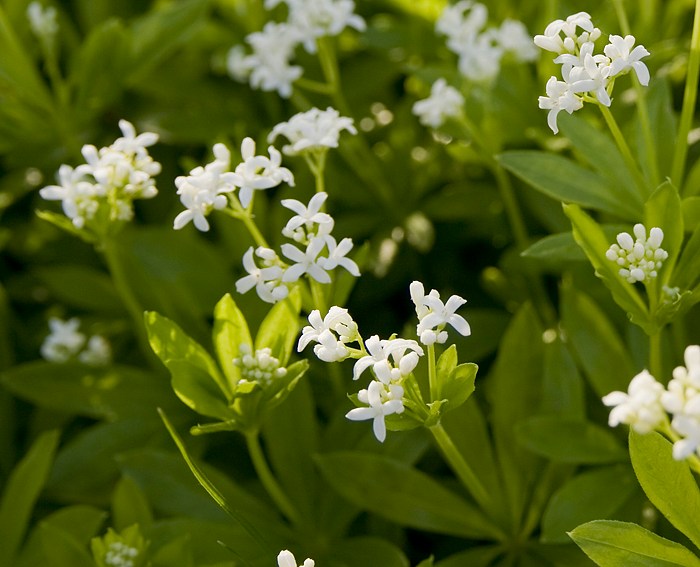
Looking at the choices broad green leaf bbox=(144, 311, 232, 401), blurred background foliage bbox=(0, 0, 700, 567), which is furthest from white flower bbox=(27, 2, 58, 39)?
broad green leaf bbox=(144, 311, 232, 401)

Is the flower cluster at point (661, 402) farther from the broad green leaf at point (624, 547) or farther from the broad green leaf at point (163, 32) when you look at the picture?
the broad green leaf at point (163, 32)

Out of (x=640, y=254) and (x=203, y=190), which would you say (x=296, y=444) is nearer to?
(x=203, y=190)

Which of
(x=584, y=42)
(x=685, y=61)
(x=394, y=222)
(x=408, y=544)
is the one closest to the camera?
(x=584, y=42)

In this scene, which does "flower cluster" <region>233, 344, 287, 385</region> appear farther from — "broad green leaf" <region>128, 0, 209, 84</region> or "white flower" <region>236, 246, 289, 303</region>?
"broad green leaf" <region>128, 0, 209, 84</region>

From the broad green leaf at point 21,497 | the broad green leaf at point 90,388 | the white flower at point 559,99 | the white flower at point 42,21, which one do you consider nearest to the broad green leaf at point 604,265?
the white flower at point 559,99

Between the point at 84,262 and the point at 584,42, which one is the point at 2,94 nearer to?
the point at 84,262

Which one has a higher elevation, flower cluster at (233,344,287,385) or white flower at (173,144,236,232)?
white flower at (173,144,236,232)

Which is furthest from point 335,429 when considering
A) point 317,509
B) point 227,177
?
point 227,177
